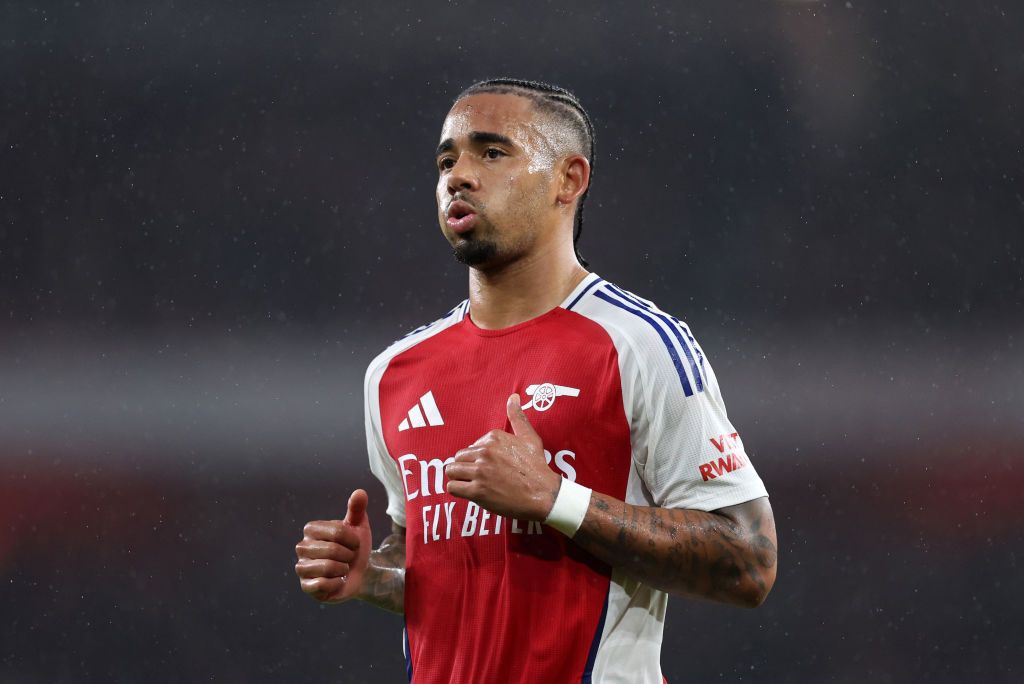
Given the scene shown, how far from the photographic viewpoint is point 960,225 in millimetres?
3191

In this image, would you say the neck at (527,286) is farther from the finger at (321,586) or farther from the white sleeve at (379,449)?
the finger at (321,586)

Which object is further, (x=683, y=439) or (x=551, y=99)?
(x=551, y=99)

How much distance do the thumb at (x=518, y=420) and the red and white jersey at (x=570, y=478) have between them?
0.20 feet

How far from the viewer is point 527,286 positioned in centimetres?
171

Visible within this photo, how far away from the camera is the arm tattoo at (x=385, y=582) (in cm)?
170

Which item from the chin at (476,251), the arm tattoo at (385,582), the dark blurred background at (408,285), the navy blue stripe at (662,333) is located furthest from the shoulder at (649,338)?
the dark blurred background at (408,285)

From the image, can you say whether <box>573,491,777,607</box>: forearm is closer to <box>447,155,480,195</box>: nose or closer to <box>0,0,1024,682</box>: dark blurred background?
<box>447,155,480,195</box>: nose

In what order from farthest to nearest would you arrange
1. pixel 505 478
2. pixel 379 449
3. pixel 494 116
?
pixel 379 449 < pixel 494 116 < pixel 505 478

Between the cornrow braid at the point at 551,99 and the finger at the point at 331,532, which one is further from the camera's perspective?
the cornrow braid at the point at 551,99

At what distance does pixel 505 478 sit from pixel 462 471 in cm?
6

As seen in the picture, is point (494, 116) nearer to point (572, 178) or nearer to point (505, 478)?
point (572, 178)

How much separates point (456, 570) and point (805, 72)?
82.1 inches

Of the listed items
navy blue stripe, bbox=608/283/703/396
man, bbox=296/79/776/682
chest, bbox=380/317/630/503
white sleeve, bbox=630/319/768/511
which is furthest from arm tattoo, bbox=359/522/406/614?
navy blue stripe, bbox=608/283/703/396

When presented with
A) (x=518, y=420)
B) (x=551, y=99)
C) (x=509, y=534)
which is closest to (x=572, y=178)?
(x=551, y=99)
